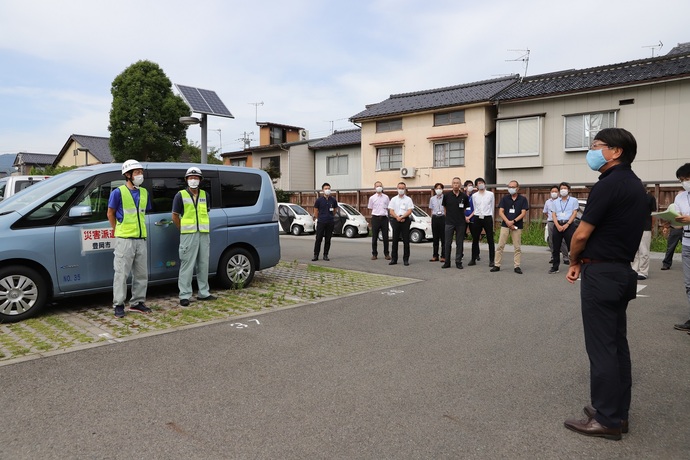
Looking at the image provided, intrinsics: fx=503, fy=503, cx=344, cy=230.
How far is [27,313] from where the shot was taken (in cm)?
623

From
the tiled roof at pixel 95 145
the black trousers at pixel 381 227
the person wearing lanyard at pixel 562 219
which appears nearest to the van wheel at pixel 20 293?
the black trousers at pixel 381 227

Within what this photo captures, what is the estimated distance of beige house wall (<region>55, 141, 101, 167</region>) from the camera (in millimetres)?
51312

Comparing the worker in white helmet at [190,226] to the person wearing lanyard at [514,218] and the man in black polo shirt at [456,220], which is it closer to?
the man in black polo shirt at [456,220]

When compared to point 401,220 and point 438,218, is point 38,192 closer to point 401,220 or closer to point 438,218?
point 401,220

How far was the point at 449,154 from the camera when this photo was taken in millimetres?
25828

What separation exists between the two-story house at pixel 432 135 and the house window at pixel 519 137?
1010 mm

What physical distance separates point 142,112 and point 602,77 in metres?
24.8

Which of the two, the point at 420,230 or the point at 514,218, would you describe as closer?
the point at 514,218

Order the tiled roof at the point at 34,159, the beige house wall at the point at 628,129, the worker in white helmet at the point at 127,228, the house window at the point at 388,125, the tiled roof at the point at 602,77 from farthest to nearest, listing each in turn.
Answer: the tiled roof at the point at 34,159 < the house window at the point at 388,125 < the tiled roof at the point at 602,77 < the beige house wall at the point at 628,129 < the worker in white helmet at the point at 127,228

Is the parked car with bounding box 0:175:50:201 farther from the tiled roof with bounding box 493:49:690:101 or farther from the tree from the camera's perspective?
the tiled roof with bounding box 493:49:690:101

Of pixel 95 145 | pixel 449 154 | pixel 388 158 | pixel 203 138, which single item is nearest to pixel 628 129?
pixel 449 154

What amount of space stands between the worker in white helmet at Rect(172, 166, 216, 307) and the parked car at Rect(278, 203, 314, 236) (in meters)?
15.9

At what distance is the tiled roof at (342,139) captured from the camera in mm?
32500

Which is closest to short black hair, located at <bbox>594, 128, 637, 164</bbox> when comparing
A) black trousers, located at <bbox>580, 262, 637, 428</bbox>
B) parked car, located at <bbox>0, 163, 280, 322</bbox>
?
black trousers, located at <bbox>580, 262, 637, 428</bbox>
